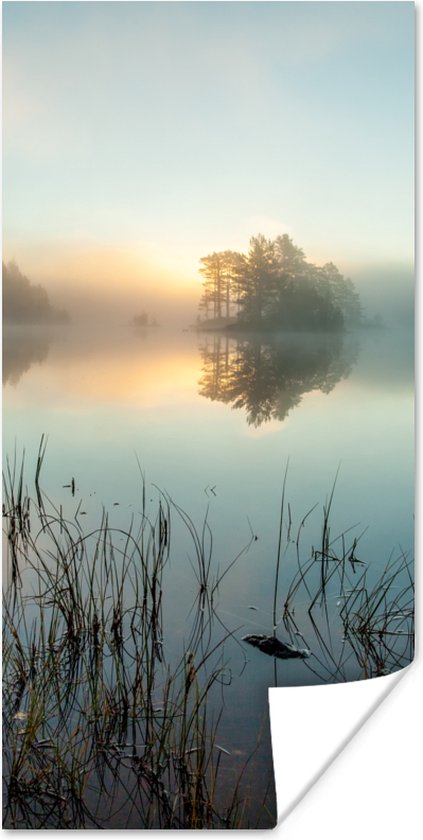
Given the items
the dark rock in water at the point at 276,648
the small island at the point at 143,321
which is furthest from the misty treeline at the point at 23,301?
the dark rock in water at the point at 276,648

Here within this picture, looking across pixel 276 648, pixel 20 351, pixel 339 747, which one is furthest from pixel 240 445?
pixel 339 747

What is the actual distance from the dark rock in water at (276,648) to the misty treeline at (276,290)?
93 centimetres

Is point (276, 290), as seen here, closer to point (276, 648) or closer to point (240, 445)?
point (240, 445)

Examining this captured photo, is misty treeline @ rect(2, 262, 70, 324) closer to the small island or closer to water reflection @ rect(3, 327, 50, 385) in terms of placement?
water reflection @ rect(3, 327, 50, 385)

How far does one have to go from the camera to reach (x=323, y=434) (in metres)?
2.40

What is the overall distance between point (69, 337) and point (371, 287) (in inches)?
35.2

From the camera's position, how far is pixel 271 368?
2.33 meters

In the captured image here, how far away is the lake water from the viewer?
2176 millimetres

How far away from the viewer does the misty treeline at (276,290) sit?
7.41 ft

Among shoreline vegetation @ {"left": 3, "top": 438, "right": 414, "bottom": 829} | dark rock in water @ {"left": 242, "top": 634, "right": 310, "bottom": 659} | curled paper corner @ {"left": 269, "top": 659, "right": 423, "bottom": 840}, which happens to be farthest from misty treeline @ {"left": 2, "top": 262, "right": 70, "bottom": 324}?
curled paper corner @ {"left": 269, "top": 659, "right": 423, "bottom": 840}

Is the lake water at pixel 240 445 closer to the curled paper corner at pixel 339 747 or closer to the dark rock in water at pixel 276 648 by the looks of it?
the dark rock in water at pixel 276 648

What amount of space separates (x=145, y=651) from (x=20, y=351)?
0.89 metres

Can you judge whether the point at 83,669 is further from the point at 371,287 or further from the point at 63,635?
the point at 371,287

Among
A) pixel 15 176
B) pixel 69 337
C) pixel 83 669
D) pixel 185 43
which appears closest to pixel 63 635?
pixel 83 669
